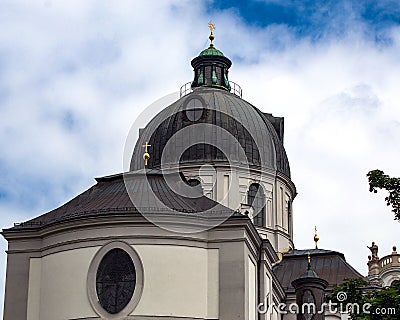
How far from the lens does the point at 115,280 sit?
3094cm

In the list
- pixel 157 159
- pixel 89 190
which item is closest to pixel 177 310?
pixel 89 190

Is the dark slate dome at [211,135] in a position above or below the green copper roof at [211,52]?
below

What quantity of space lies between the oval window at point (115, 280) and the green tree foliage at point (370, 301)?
33.5 feet

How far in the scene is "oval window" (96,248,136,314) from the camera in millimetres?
30531

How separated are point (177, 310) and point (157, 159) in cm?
1402

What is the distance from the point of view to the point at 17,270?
33094 millimetres

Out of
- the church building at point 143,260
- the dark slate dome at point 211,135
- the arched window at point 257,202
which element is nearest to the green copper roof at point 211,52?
the dark slate dome at point 211,135

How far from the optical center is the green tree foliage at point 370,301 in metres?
20.2

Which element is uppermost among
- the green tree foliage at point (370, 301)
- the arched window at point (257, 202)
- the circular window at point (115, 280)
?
the arched window at point (257, 202)

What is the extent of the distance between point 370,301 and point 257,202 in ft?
73.7

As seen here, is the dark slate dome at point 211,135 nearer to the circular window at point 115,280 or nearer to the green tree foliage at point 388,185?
the circular window at point 115,280

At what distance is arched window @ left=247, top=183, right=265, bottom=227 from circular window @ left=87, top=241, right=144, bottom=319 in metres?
12.5

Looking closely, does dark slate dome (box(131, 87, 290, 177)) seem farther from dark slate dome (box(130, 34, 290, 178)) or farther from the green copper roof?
the green copper roof

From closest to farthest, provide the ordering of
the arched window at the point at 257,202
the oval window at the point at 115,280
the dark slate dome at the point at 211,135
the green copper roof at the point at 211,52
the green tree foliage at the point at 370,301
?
the green tree foliage at the point at 370,301
the oval window at the point at 115,280
the arched window at the point at 257,202
the dark slate dome at the point at 211,135
the green copper roof at the point at 211,52
